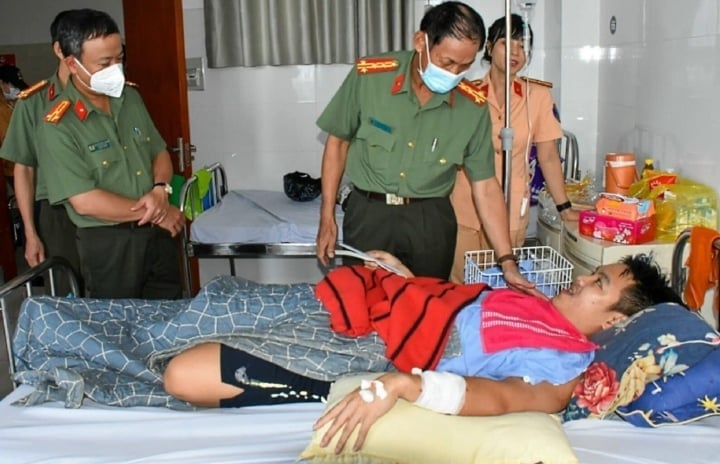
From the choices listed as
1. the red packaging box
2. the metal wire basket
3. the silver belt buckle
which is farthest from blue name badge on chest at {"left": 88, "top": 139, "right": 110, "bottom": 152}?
the red packaging box

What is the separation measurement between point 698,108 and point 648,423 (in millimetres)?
1579

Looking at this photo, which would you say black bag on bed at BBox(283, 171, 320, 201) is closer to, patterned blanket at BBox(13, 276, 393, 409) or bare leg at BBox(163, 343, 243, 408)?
patterned blanket at BBox(13, 276, 393, 409)

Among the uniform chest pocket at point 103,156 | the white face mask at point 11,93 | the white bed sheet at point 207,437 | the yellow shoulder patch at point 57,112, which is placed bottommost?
the white bed sheet at point 207,437

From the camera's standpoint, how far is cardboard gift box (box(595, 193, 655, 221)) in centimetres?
275

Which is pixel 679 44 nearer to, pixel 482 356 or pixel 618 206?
pixel 618 206

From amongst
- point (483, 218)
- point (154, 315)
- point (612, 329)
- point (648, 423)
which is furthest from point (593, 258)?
point (154, 315)

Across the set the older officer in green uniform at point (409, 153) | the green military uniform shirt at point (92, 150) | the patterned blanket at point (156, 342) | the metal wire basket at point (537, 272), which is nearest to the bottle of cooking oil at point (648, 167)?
the metal wire basket at point (537, 272)

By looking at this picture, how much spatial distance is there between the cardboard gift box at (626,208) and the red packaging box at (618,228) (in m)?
0.01

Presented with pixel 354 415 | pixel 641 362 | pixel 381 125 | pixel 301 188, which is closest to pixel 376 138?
pixel 381 125

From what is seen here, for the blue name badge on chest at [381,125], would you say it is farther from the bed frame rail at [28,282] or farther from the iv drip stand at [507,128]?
the bed frame rail at [28,282]

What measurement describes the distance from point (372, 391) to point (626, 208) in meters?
1.59

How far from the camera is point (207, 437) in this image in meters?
1.85

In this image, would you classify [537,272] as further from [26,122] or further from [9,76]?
[9,76]

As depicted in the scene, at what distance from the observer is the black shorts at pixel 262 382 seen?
77.3 inches
